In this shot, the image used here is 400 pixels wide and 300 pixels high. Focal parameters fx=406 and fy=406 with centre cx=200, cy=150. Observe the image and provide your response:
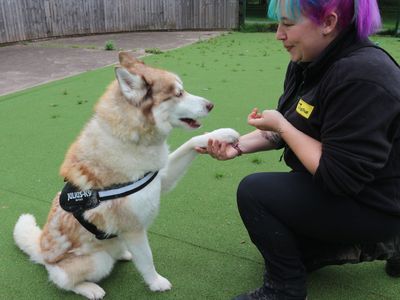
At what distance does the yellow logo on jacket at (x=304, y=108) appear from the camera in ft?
6.07

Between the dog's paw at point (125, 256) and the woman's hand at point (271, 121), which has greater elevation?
the woman's hand at point (271, 121)

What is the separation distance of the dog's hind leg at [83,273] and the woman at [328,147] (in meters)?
0.81

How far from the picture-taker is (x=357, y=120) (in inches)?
63.5

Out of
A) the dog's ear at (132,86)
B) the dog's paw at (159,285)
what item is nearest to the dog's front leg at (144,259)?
the dog's paw at (159,285)

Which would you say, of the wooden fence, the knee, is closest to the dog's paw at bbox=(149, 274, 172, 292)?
the knee

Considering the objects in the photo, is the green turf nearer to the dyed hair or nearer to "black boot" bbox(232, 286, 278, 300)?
"black boot" bbox(232, 286, 278, 300)

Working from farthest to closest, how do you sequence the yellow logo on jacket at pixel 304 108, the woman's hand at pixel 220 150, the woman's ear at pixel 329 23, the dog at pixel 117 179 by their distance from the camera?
the woman's hand at pixel 220 150, the dog at pixel 117 179, the yellow logo on jacket at pixel 304 108, the woman's ear at pixel 329 23

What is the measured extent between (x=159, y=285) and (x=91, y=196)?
0.65 metres

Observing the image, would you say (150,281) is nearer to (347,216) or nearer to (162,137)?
(162,137)

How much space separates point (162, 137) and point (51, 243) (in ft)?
2.91

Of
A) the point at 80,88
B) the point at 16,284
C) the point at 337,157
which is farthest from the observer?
the point at 80,88

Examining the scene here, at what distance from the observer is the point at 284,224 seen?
198 centimetres

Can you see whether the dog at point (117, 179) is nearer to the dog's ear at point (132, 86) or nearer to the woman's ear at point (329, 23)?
the dog's ear at point (132, 86)

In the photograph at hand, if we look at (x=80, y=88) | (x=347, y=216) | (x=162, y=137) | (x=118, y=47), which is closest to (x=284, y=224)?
(x=347, y=216)
